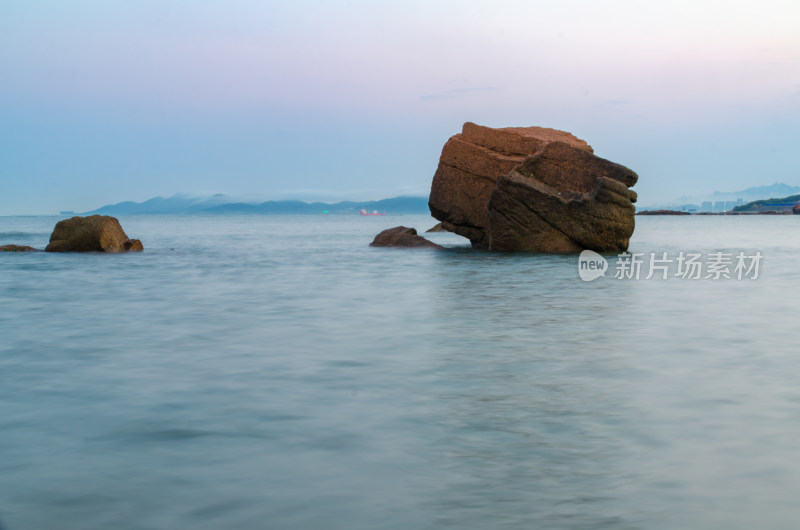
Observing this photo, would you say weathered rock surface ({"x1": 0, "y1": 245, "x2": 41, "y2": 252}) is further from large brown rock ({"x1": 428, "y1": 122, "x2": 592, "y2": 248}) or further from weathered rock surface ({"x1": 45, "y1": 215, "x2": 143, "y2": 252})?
large brown rock ({"x1": 428, "y1": 122, "x2": 592, "y2": 248})

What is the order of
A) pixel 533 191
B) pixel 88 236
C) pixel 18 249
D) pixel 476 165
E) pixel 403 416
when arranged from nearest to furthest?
1. pixel 403 416
2. pixel 533 191
3. pixel 476 165
4. pixel 88 236
5. pixel 18 249

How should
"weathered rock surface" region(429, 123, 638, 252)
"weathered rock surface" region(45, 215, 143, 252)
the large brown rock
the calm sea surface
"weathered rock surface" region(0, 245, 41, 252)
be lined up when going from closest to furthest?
A: the calm sea surface, "weathered rock surface" region(429, 123, 638, 252), the large brown rock, "weathered rock surface" region(45, 215, 143, 252), "weathered rock surface" region(0, 245, 41, 252)

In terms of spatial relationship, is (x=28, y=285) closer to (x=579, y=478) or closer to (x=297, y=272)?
(x=297, y=272)

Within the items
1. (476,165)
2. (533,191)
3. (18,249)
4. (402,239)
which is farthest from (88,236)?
(533,191)

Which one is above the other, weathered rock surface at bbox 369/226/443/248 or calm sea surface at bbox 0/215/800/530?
weathered rock surface at bbox 369/226/443/248

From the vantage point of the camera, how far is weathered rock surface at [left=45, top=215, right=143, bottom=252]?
2531cm

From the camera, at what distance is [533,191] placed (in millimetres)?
21375

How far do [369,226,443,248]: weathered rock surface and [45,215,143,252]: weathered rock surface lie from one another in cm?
1042

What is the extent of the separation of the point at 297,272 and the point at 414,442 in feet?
53.7

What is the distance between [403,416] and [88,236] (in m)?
21.9

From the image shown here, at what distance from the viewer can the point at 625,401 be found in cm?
641

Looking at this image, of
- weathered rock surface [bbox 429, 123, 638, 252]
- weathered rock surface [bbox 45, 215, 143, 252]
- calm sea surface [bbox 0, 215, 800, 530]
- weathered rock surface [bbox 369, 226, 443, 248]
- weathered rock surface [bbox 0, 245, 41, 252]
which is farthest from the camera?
weathered rock surface [bbox 369, 226, 443, 248]

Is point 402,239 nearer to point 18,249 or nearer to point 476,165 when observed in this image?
point 476,165

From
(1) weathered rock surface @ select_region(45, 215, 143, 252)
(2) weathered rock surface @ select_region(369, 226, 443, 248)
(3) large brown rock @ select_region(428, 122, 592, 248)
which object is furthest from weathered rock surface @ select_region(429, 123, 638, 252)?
(1) weathered rock surface @ select_region(45, 215, 143, 252)
